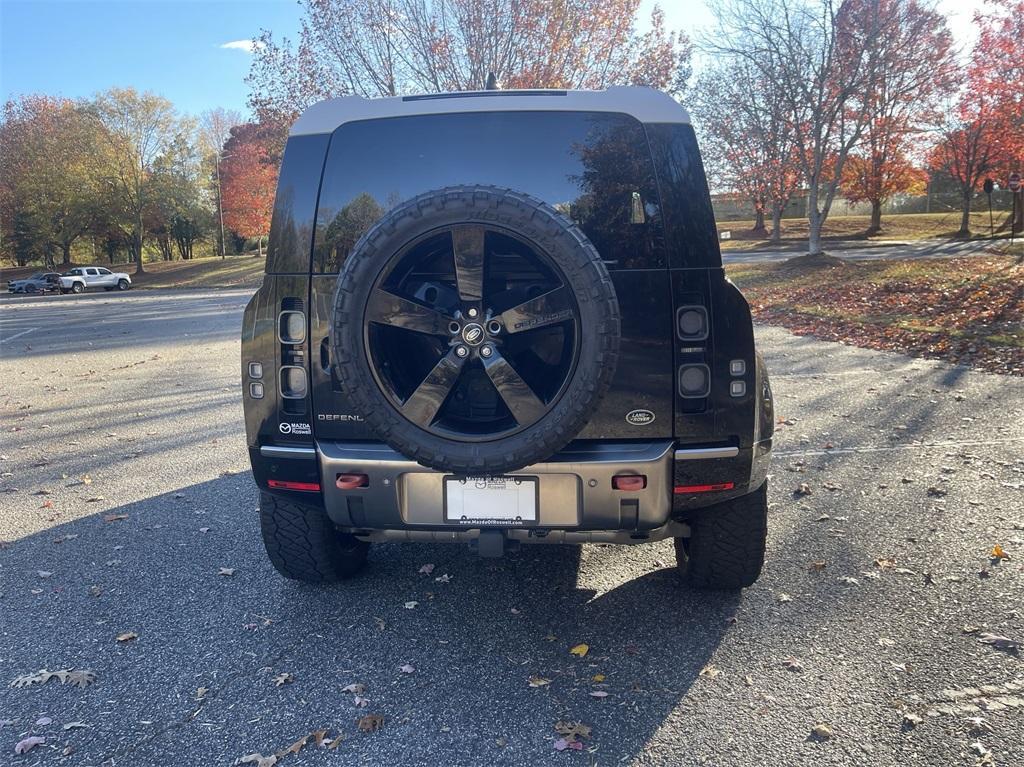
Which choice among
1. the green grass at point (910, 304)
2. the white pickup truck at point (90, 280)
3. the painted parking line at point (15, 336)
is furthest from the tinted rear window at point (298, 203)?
the white pickup truck at point (90, 280)

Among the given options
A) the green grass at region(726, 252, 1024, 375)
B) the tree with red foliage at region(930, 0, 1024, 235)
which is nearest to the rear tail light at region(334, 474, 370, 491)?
the green grass at region(726, 252, 1024, 375)

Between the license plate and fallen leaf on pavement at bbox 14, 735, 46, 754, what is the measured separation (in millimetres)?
1599

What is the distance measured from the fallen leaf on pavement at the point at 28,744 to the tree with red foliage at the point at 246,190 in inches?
1848

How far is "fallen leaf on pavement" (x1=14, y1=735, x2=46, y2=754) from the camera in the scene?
2.53 metres

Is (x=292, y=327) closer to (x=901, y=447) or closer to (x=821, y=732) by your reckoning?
(x=821, y=732)

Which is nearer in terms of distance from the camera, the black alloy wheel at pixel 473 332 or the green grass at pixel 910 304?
the black alloy wheel at pixel 473 332

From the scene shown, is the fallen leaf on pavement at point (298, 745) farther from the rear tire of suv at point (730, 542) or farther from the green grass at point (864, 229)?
the green grass at point (864, 229)

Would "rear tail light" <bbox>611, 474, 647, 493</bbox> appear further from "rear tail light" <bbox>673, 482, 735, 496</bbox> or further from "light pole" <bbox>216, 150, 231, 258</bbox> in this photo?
"light pole" <bbox>216, 150, 231, 258</bbox>

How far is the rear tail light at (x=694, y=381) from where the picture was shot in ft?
9.53

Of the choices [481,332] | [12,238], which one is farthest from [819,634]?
[12,238]

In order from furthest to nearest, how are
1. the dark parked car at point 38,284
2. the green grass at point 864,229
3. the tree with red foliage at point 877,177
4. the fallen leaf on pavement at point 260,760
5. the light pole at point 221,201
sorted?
the light pole at point 221,201, the green grass at point 864,229, the dark parked car at point 38,284, the tree with red foliage at point 877,177, the fallen leaf on pavement at point 260,760

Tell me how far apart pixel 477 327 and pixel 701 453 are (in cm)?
102

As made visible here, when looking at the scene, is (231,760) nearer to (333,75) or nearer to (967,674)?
(967,674)

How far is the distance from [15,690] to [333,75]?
63.1ft
